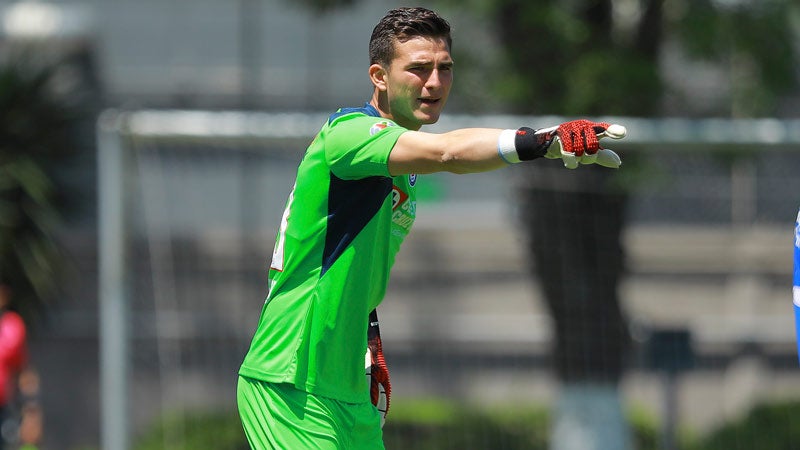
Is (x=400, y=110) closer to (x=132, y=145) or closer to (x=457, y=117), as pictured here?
(x=457, y=117)

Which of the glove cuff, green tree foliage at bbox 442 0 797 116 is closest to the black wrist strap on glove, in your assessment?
the glove cuff

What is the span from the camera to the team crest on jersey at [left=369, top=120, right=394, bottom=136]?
3530 millimetres

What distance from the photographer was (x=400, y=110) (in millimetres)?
3830

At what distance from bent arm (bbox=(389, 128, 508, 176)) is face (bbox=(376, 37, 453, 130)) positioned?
0.34 m

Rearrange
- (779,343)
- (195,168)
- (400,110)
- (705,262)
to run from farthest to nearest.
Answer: (195,168), (705,262), (779,343), (400,110)

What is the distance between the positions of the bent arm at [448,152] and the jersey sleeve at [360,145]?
0.04m

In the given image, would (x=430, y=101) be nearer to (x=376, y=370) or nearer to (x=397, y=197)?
(x=397, y=197)

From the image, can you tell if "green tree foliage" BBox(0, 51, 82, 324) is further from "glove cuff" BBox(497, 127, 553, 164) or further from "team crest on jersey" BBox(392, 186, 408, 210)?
"glove cuff" BBox(497, 127, 553, 164)

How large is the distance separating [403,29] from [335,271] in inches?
30.1

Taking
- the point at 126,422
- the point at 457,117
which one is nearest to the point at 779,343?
the point at 457,117

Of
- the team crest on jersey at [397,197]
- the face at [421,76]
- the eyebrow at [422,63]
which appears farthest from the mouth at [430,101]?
the team crest on jersey at [397,197]

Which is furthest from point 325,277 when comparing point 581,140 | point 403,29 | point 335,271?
point 581,140

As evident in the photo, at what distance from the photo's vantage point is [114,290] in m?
9.74

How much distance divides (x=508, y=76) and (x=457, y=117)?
1.19m
